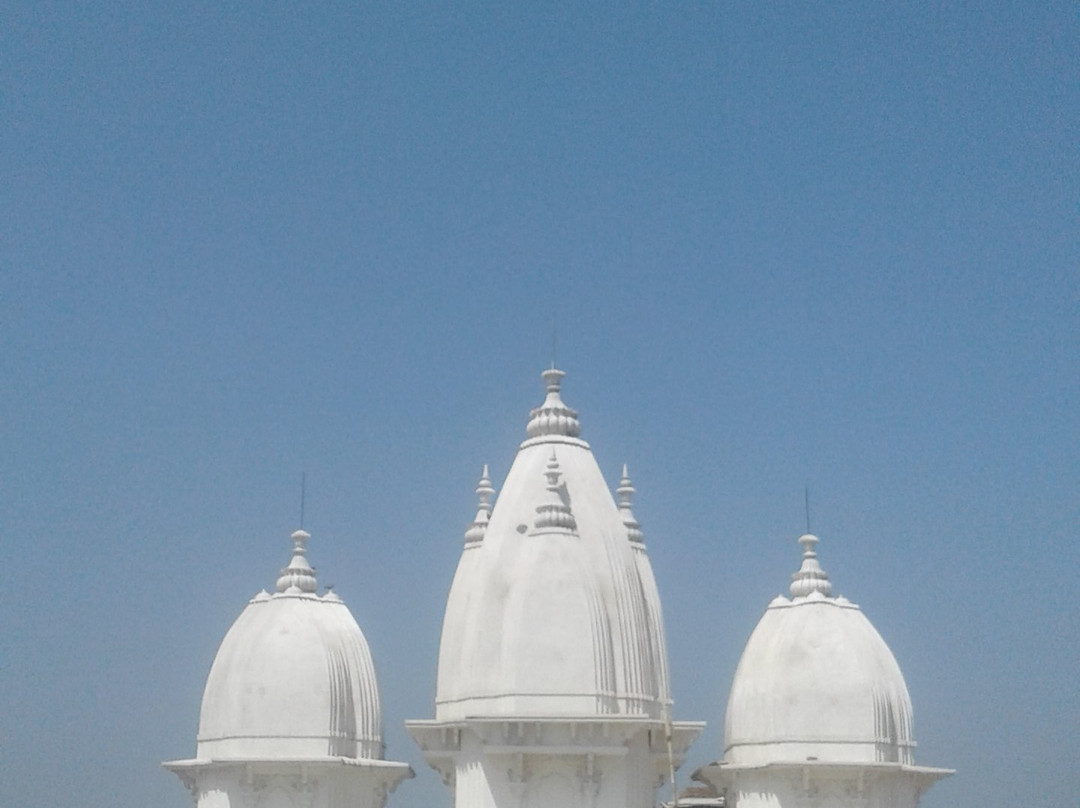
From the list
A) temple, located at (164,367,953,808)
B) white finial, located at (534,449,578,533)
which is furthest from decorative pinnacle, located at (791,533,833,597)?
white finial, located at (534,449,578,533)

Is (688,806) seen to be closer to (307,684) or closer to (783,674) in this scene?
(783,674)

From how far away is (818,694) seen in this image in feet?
118

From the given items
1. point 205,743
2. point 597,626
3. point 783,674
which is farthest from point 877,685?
point 205,743

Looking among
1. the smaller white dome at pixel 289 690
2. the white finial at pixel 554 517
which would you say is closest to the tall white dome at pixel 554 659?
the white finial at pixel 554 517

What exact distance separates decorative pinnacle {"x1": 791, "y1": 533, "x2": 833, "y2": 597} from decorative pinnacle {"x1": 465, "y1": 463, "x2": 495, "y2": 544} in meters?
7.08

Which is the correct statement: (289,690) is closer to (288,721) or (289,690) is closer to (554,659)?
(288,721)

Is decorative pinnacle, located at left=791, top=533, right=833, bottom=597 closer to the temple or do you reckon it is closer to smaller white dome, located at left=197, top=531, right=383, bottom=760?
the temple

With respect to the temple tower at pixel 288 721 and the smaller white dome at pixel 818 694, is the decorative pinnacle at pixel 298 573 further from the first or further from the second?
the smaller white dome at pixel 818 694

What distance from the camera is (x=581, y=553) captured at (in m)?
33.8

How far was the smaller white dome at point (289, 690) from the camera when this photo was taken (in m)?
37.9

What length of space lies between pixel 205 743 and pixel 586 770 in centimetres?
1028

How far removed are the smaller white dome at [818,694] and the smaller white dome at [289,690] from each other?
8.63m

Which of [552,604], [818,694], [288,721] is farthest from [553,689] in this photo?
[288,721]

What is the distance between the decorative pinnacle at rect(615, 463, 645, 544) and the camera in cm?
3806
